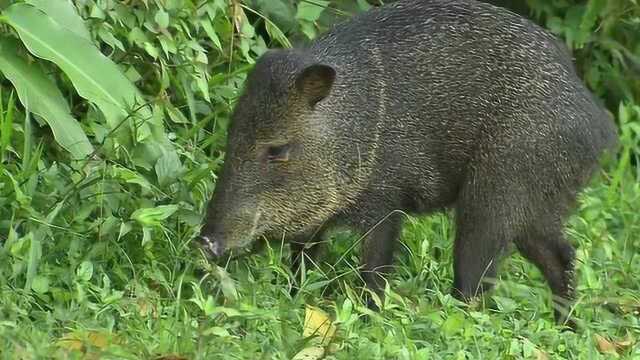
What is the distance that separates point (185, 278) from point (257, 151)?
1.87 feet

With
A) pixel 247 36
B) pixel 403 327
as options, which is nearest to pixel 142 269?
pixel 403 327

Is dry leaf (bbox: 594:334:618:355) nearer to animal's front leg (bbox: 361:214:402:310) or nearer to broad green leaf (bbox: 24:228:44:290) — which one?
animal's front leg (bbox: 361:214:402:310)

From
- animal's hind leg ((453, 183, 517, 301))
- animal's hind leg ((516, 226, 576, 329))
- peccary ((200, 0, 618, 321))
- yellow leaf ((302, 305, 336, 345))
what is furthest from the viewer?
animal's hind leg ((516, 226, 576, 329))

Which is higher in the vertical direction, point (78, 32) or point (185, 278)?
point (78, 32)

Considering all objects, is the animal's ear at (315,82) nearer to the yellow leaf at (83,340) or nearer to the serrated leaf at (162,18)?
the serrated leaf at (162,18)

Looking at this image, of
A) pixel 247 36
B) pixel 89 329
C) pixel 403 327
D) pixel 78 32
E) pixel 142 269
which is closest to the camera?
pixel 89 329

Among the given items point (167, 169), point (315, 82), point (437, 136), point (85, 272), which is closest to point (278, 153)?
point (315, 82)

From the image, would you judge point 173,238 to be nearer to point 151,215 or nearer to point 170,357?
point 151,215

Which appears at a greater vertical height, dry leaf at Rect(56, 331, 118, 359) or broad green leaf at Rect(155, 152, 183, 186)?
dry leaf at Rect(56, 331, 118, 359)

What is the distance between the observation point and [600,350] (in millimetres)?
5180

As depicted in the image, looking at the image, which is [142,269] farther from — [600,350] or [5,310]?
[600,350]

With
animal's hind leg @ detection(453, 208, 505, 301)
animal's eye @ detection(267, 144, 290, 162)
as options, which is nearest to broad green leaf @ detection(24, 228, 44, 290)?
animal's eye @ detection(267, 144, 290, 162)

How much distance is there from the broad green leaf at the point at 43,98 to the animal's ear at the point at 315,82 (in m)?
0.86

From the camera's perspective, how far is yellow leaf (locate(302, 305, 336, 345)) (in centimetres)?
463
